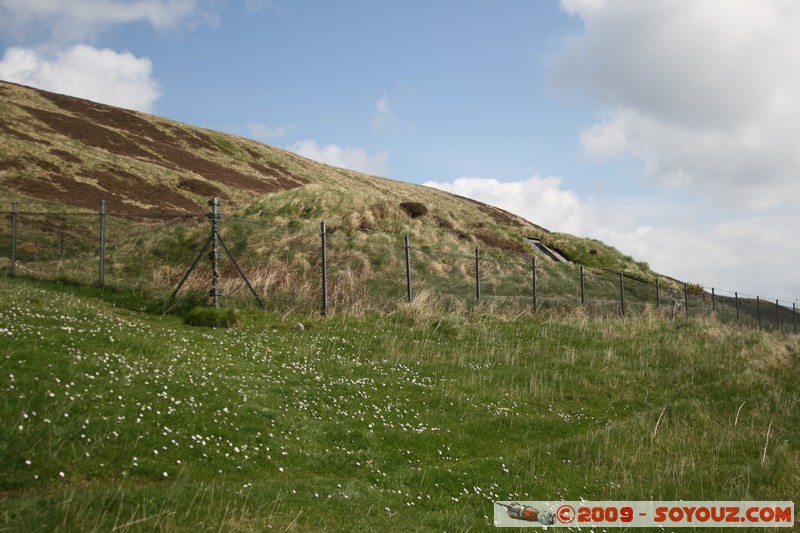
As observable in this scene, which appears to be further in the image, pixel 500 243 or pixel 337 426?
pixel 500 243

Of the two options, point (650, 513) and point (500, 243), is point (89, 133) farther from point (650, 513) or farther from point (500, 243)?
point (650, 513)

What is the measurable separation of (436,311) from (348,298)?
2981 millimetres

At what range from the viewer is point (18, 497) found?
530 cm

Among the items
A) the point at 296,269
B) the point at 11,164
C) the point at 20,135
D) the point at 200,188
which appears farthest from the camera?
the point at 200,188

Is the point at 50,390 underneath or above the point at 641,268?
underneath

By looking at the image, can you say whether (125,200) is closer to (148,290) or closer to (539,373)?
(148,290)

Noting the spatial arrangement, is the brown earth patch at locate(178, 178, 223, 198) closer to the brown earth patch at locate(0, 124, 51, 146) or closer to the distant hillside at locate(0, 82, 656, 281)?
the distant hillside at locate(0, 82, 656, 281)

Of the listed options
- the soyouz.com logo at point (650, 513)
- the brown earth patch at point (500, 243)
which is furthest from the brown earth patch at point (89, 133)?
the soyouz.com logo at point (650, 513)

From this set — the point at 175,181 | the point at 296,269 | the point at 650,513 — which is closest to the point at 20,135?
the point at 175,181

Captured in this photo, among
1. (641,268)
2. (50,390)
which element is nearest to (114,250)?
(50,390)

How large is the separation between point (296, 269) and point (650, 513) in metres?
16.4

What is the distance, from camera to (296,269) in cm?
2194

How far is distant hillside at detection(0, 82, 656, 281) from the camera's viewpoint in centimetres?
3200

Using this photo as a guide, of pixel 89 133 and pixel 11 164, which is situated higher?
pixel 89 133
